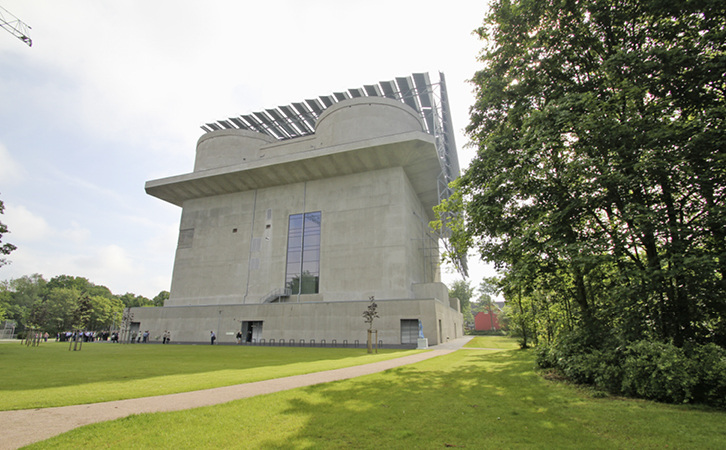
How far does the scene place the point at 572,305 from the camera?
16.6 metres

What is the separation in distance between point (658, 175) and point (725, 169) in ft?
4.23

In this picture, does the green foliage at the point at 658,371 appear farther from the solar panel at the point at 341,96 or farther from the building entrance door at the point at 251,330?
the solar panel at the point at 341,96

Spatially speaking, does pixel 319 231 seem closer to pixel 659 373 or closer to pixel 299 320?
pixel 299 320

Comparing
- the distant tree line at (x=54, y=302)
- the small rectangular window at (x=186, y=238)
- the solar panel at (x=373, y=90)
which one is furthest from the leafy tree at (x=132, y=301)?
the solar panel at (x=373, y=90)

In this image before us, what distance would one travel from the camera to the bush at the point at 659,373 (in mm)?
7402

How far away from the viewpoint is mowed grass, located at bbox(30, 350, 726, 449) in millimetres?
4941

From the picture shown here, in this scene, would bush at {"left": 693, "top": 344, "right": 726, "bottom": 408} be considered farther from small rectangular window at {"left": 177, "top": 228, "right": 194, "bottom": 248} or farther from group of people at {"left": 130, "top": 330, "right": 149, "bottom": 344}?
small rectangular window at {"left": 177, "top": 228, "right": 194, "bottom": 248}

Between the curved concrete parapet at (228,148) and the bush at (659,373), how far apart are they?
167 ft

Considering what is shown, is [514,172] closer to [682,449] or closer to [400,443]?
[682,449]

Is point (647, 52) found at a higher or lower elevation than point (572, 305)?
higher

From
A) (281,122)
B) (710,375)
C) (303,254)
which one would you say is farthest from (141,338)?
(710,375)

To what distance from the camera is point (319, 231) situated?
137 feet

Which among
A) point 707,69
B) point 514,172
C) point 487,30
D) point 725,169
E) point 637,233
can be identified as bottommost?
point 637,233

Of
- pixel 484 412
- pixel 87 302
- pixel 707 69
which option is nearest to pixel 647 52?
pixel 707 69
